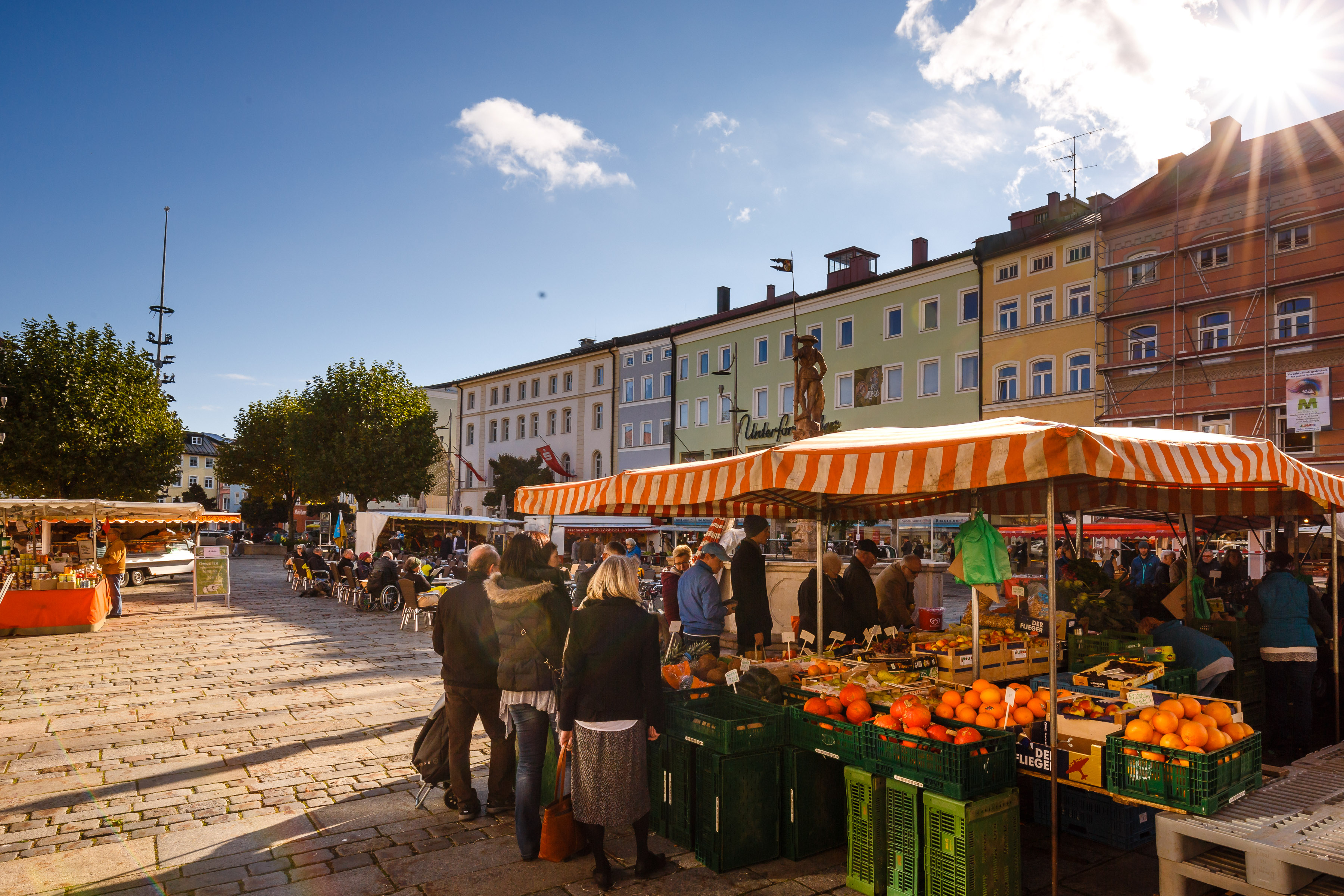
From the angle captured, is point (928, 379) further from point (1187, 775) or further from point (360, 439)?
point (1187, 775)

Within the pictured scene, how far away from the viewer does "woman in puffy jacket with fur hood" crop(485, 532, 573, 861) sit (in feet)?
16.2

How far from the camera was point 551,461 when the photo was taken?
173 ft

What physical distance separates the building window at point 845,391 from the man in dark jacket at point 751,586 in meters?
31.8

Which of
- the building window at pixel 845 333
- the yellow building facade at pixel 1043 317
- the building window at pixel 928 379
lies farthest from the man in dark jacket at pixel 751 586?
the building window at pixel 845 333

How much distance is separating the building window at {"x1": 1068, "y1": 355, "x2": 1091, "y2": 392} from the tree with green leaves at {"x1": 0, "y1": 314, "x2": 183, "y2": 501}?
32440mm

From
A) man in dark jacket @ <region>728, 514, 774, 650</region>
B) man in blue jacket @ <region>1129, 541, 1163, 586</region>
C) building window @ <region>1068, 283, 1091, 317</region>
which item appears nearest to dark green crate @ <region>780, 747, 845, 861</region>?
man in dark jacket @ <region>728, 514, 774, 650</region>

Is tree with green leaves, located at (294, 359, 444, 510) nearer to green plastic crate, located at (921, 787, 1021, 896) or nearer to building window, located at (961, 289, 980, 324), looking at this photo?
building window, located at (961, 289, 980, 324)

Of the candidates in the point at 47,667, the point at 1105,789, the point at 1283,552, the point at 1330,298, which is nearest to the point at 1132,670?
the point at 1105,789

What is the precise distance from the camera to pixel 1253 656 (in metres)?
8.41

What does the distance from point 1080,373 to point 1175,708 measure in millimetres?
29033

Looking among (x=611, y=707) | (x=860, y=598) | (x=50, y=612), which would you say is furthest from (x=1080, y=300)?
(x=50, y=612)

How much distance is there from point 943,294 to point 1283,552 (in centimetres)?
2902

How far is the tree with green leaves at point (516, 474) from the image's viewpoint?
51000 mm

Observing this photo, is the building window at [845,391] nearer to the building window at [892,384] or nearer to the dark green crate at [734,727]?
the building window at [892,384]
